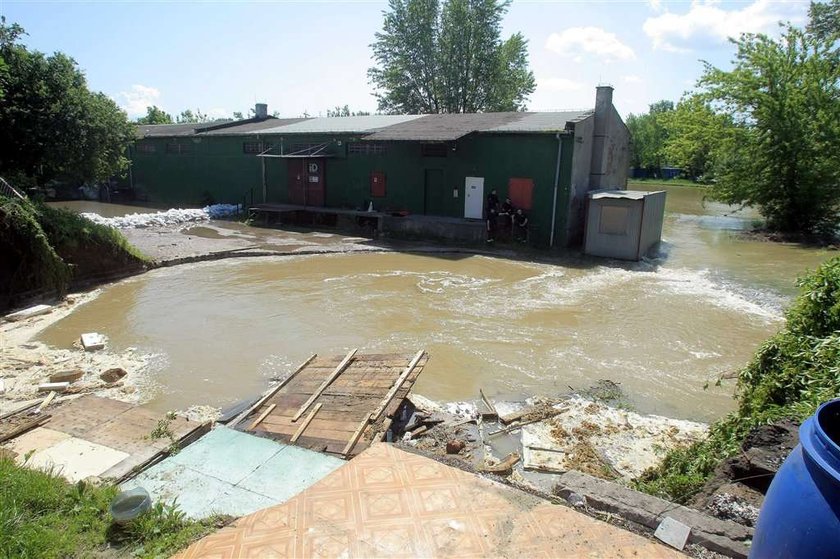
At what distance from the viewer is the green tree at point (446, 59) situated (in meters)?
41.1

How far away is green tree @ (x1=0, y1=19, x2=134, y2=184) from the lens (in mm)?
13445

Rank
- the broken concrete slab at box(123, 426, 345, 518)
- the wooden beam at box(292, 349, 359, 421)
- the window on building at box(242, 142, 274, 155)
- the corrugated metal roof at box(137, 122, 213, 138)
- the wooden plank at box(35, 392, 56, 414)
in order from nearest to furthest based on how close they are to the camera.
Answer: the broken concrete slab at box(123, 426, 345, 518)
the wooden beam at box(292, 349, 359, 421)
the wooden plank at box(35, 392, 56, 414)
the window on building at box(242, 142, 274, 155)
the corrugated metal roof at box(137, 122, 213, 138)

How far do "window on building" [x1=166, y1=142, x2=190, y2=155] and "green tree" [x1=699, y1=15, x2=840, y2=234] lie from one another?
26.6 meters

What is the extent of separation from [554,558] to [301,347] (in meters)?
6.85

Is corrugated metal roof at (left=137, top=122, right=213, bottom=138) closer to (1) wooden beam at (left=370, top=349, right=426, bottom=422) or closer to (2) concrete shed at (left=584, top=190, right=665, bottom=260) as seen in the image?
(2) concrete shed at (left=584, top=190, right=665, bottom=260)

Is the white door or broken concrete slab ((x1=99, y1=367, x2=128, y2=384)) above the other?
the white door

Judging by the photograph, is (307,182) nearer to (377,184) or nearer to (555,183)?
(377,184)

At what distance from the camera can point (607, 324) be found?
36.4 ft

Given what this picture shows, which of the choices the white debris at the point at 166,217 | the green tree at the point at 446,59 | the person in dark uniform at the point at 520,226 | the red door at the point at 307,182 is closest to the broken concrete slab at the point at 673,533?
the person in dark uniform at the point at 520,226

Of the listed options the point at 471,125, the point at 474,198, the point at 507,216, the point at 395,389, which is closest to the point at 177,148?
the point at 471,125

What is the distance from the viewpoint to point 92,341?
9.09 metres

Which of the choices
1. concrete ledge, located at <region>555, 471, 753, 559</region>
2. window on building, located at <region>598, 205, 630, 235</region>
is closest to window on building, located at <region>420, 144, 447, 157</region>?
window on building, located at <region>598, 205, 630, 235</region>

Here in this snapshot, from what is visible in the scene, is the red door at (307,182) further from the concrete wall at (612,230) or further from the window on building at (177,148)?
the concrete wall at (612,230)

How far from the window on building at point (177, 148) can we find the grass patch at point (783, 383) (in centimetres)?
2921
